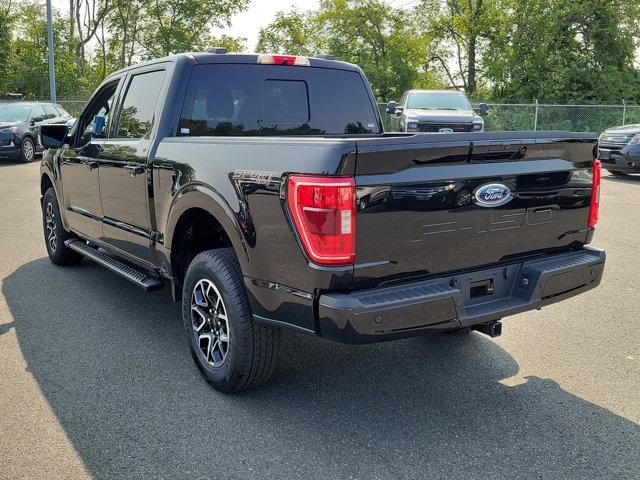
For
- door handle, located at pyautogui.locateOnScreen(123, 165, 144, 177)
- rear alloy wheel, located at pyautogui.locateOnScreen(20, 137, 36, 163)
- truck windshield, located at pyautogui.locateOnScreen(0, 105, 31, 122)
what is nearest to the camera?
door handle, located at pyautogui.locateOnScreen(123, 165, 144, 177)

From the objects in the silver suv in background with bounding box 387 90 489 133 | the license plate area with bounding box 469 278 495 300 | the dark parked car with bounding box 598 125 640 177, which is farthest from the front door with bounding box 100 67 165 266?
the silver suv in background with bounding box 387 90 489 133

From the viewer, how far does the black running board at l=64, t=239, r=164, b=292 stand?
14.6 ft

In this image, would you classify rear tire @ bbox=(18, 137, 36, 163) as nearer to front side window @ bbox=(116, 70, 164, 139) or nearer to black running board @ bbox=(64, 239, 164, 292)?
black running board @ bbox=(64, 239, 164, 292)

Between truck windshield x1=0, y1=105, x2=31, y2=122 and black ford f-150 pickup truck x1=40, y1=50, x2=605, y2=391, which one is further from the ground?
truck windshield x1=0, y1=105, x2=31, y2=122

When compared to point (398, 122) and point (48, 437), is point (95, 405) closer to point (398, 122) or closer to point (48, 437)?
point (48, 437)

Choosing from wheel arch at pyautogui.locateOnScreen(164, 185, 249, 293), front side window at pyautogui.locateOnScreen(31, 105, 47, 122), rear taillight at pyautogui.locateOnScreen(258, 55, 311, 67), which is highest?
front side window at pyautogui.locateOnScreen(31, 105, 47, 122)

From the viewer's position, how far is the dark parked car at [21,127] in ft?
58.2

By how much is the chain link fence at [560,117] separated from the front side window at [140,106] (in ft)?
62.6

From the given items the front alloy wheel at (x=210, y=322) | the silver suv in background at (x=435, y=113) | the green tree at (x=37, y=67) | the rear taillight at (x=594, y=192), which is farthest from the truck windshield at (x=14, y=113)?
the rear taillight at (x=594, y=192)

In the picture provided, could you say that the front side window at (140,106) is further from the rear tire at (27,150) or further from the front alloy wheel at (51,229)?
the rear tire at (27,150)

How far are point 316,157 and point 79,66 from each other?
39.4 metres

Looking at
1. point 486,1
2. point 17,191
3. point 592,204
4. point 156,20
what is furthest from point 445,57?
point 592,204

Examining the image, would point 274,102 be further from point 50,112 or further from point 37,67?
point 37,67

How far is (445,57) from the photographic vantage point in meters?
Result: 37.4
